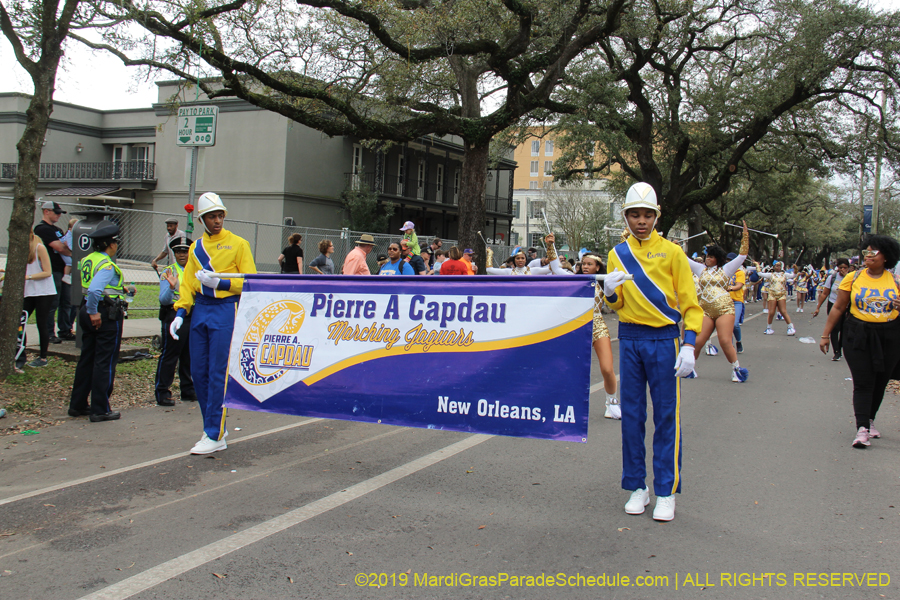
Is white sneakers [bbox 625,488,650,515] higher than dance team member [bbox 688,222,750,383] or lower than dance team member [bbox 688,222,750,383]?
lower

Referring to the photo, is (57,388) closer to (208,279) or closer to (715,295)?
(208,279)

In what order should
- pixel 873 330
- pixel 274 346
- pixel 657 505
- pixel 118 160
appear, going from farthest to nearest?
1. pixel 118 160
2. pixel 873 330
3. pixel 274 346
4. pixel 657 505

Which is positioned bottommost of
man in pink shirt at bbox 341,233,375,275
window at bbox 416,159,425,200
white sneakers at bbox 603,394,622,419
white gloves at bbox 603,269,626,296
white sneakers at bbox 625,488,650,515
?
white sneakers at bbox 625,488,650,515

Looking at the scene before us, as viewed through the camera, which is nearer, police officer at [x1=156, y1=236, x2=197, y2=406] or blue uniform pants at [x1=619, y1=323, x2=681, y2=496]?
blue uniform pants at [x1=619, y1=323, x2=681, y2=496]

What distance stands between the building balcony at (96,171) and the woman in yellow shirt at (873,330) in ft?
113

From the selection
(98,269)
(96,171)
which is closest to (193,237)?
(98,269)

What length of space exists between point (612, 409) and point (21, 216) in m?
6.89

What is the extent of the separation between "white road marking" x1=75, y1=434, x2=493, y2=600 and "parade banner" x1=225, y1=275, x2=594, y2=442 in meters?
0.52

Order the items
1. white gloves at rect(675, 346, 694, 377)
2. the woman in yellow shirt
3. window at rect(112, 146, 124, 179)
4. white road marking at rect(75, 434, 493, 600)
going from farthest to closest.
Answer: window at rect(112, 146, 124, 179) < the woman in yellow shirt < white gloves at rect(675, 346, 694, 377) < white road marking at rect(75, 434, 493, 600)

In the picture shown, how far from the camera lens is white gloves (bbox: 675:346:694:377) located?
4.26 meters

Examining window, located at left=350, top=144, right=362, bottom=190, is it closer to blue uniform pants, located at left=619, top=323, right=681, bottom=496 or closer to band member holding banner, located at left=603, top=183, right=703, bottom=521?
band member holding banner, located at left=603, top=183, right=703, bottom=521

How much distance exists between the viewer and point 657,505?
14.5 feet

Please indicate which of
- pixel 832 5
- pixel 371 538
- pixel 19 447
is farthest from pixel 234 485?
pixel 832 5

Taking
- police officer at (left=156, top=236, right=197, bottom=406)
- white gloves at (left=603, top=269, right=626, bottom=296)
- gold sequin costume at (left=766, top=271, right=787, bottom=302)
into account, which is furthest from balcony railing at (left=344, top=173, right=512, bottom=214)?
white gloves at (left=603, top=269, right=626, bottom=296)
